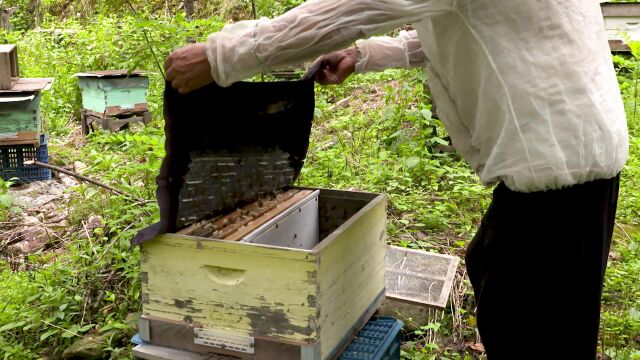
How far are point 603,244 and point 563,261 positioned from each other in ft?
0.40

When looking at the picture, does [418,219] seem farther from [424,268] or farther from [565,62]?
[565,62]

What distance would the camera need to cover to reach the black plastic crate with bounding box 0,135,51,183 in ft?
17.6

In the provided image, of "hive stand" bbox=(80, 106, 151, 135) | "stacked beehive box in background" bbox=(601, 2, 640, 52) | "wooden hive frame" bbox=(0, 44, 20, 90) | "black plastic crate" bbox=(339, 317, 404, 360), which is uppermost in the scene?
"stacked beehive box in background" bbox=(601, 2, 640, 52)

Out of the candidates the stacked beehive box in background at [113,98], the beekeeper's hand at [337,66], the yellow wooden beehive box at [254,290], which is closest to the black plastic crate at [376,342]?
the yellow wooden beehive box at [254,290]

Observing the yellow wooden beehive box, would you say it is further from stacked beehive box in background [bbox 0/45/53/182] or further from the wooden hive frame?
the wooden hive frame

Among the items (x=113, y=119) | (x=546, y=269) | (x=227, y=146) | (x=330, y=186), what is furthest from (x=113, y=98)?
(x=546, y=269)

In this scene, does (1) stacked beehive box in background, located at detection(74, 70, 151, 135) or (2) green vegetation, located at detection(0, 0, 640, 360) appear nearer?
(2) green vegetation, located at detection(0, 0, 640, 360)

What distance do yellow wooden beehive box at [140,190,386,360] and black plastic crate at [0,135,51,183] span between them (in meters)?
4.17

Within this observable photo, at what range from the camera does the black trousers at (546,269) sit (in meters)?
1.60

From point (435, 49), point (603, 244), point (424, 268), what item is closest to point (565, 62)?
point (435, 49)

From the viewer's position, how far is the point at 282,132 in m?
2.19

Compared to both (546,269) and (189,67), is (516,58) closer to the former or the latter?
(546,269)

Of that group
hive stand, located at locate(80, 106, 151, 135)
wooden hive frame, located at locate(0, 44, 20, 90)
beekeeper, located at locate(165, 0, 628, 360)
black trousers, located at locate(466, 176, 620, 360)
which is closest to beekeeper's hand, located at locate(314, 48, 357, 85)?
beekeeper, located at locate(165, 0, 628, 360)

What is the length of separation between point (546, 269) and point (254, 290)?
78 centimetres
